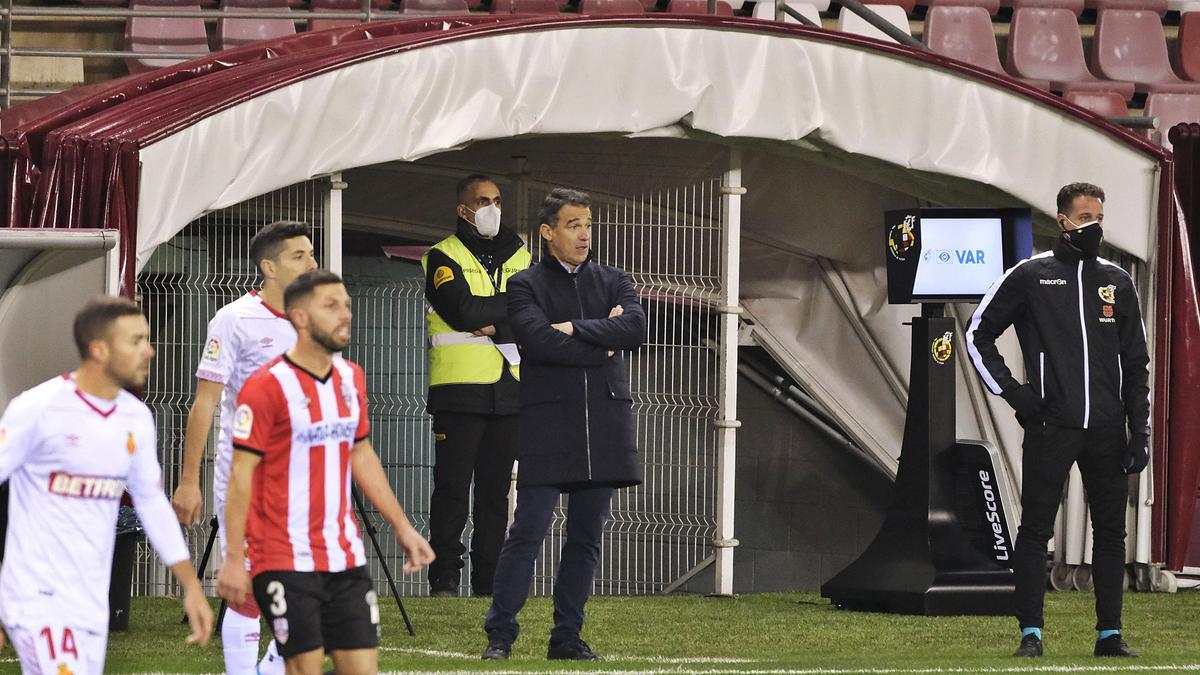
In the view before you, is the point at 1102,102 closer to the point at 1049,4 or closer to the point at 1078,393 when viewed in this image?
the point at 1049,4

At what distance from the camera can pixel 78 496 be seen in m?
4.12

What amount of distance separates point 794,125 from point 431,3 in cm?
372

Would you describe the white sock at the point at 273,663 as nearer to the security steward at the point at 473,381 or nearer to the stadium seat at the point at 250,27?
the security steward at the point at 473,381

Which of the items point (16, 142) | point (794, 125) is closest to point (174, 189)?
point (16, 142)

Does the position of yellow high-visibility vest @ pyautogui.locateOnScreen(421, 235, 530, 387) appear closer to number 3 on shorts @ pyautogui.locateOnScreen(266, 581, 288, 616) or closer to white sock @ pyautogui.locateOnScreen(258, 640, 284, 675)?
white sock @ pyautogui.locateOnScreen(258, 640, 284, 675)

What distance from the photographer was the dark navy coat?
6176mm

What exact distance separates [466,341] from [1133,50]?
6.95m

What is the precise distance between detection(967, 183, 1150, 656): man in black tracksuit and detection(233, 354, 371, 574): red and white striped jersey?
2865mm

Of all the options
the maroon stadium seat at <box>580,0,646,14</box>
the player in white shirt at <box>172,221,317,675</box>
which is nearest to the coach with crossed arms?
the player in white shirt at <box>172,221,317,675</box>

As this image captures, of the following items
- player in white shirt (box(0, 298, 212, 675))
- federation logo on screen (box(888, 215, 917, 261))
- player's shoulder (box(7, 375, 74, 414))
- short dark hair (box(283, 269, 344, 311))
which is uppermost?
federation logo on screen (box(888, 215, 917, 261))

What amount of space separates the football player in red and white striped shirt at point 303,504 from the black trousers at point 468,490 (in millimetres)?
3696

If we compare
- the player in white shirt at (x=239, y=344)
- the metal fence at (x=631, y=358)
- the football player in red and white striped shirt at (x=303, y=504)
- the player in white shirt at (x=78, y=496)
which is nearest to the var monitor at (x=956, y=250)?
the metal fence at (x=631, y=358)

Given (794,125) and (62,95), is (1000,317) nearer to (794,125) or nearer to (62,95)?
(794,125)

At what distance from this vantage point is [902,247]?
805cm
